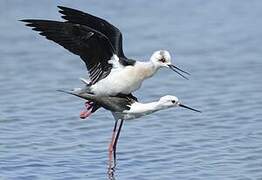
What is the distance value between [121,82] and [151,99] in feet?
8.83

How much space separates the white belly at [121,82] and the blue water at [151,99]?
2.47 ft

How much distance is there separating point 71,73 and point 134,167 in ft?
15.2

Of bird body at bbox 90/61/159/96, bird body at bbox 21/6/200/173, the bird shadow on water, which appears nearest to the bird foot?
bird body at bbox 21/6/200/173

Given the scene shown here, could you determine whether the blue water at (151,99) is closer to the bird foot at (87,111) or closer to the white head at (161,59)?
the bird foot at (87,111)

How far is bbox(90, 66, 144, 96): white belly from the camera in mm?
11375

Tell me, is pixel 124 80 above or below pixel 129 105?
above

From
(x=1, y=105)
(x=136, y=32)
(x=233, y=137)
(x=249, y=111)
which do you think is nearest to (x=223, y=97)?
(x=249, y=111)

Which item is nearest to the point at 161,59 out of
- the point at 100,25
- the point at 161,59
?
the point at 161,59

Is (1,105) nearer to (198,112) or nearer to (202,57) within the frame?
(198,112)

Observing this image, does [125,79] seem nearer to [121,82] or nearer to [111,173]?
[121,82]

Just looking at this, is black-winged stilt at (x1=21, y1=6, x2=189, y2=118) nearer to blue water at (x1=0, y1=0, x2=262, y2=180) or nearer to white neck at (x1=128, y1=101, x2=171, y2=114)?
white neck at (x1=128, y1=101, x2=171, y2=114)

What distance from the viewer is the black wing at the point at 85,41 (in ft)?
36.8

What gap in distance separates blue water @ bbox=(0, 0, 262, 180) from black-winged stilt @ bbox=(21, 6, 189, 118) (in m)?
0.84

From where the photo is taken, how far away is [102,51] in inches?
452
